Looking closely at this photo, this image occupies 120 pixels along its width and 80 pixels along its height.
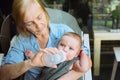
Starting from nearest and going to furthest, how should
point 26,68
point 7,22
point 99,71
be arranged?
point 26,68 → point 7,22 → point 99,71

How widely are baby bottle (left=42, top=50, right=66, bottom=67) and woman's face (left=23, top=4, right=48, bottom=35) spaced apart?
0.13 m

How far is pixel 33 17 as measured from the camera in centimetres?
110

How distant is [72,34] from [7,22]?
357 mm

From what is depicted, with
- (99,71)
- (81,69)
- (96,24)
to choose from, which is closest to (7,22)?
(81,69)

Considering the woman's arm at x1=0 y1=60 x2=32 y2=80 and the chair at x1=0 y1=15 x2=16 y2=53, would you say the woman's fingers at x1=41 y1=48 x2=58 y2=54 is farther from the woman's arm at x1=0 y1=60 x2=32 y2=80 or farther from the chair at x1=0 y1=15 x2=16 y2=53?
the chair at x1=0 y1=15 x2=16 y2=53

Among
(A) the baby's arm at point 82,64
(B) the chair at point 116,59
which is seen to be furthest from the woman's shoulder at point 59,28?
(B) the chair at point 116,59

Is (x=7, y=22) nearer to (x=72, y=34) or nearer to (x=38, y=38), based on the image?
(x=38, y=38)

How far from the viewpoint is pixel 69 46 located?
110cm

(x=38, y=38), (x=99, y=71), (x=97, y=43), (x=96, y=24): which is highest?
(x=38, y=38)

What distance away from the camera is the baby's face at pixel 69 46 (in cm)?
110

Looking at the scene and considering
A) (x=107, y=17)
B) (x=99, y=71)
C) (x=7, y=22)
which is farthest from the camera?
(x=99, y=71)

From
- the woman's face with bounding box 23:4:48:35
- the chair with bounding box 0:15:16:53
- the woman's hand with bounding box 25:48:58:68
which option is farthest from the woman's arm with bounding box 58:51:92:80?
the chair with bounding box 0:15:16:53

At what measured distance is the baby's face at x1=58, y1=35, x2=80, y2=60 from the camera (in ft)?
3.60

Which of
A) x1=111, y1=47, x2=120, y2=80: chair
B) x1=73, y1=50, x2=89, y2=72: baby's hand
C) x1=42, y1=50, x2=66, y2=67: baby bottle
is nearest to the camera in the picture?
x1=42, y1=50, x2=66, y2=67: baby bottle
